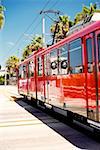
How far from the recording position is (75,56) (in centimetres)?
1227

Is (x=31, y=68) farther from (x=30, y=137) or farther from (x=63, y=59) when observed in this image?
(x=30, y=137)

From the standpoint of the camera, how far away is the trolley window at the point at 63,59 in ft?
44.4

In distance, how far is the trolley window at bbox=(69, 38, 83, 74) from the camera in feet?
38.3

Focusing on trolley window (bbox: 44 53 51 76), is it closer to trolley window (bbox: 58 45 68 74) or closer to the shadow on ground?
trolley window (bbox: 58 45 68 74)

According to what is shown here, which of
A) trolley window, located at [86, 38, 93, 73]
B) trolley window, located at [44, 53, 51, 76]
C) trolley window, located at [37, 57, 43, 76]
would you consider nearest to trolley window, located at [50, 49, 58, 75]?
trolley window, located at [44, 53, 51, 76]

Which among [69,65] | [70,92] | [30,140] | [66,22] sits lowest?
[30,140]

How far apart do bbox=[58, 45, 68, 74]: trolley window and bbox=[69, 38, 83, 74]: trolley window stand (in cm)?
61

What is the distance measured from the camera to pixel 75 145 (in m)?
10.2

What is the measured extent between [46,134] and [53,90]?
4002 millimetres

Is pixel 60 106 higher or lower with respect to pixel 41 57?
lower

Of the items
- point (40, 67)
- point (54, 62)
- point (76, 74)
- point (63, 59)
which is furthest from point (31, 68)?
point (76, 74)

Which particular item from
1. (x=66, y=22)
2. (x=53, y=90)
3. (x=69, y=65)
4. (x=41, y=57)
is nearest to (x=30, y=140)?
(x=69, y=65)

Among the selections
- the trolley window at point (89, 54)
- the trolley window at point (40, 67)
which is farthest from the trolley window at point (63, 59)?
the trolley window at point (40, 67)

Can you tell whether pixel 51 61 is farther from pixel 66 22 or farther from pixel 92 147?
pixel 66 22
